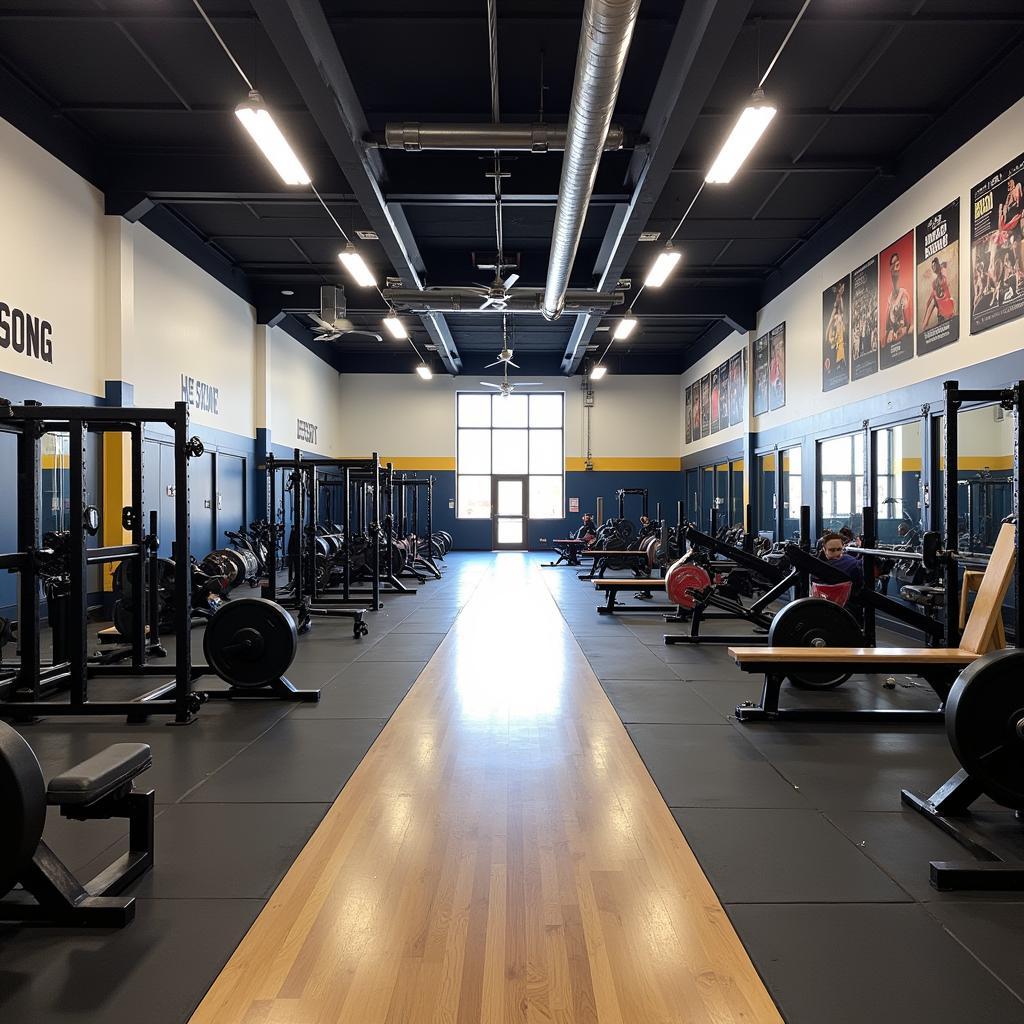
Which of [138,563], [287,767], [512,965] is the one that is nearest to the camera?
[512,965]

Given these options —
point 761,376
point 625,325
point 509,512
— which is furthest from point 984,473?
point 509,512

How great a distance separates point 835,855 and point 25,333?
744cm

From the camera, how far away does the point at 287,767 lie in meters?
3.47

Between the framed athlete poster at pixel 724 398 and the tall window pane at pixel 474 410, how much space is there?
6400 millimetres

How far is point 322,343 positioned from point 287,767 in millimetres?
14979

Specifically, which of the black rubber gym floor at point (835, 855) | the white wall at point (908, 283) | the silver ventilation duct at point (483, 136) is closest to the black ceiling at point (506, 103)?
the white wall at point (908, 283)

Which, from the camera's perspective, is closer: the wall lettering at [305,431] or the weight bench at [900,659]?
the weight bench at [900,659]

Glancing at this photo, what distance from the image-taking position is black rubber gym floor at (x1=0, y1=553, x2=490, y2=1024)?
1.89 meters

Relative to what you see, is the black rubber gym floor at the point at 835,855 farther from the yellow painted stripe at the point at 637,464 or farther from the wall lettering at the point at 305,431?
the yellow painted stripe at the point at 637,464

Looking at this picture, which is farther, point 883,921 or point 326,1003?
point 883,921

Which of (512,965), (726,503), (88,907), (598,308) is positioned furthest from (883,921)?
(726,503)

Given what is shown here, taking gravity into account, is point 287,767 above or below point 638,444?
below

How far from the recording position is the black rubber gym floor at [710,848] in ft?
6.21

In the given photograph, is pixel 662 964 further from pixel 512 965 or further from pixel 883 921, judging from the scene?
pixel 883 921
